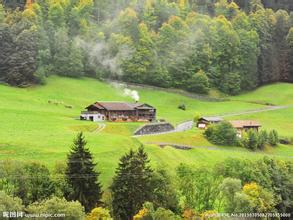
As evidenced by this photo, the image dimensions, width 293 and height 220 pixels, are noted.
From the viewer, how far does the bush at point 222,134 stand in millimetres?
94944

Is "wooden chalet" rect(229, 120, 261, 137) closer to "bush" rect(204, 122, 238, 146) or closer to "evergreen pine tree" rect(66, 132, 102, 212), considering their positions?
"bush" rect(204, 122, 238, 146)

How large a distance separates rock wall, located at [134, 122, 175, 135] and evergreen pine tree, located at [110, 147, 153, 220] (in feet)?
113

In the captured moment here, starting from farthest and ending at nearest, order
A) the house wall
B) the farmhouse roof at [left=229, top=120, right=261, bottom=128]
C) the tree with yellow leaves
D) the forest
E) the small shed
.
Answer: the forest, the small shed, the farmhouse roof at [left=229, top=120, right=261, bottom=128], the house wall, the tree with yellow leaves

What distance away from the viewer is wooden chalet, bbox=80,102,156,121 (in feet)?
341

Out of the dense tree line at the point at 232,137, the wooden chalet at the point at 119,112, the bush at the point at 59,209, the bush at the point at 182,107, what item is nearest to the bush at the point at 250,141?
the dense tree line at the point at 232,137

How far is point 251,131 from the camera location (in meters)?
97.2

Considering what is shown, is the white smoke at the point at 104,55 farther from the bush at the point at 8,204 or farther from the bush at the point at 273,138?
the bush at the point at 8,204

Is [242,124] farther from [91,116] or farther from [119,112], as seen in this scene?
[91,116]

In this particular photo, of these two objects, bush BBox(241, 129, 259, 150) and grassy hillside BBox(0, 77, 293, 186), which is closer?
grassy hillside BBox(0, 77, 293, 186)

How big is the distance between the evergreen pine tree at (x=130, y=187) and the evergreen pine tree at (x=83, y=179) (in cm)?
194

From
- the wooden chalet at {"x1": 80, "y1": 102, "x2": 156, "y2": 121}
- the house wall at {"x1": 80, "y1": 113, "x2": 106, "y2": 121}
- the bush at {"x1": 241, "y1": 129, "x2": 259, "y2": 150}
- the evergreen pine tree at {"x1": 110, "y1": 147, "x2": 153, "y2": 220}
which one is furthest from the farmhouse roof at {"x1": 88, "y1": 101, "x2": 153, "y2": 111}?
the evergreen pine tree at {"x1": 110, "y1": 147, "x2": 153, "y2": 220}

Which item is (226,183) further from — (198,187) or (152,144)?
(152,144)

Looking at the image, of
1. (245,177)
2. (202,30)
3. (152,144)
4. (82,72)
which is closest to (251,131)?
(152,144)

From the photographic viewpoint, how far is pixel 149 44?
14925 cm
